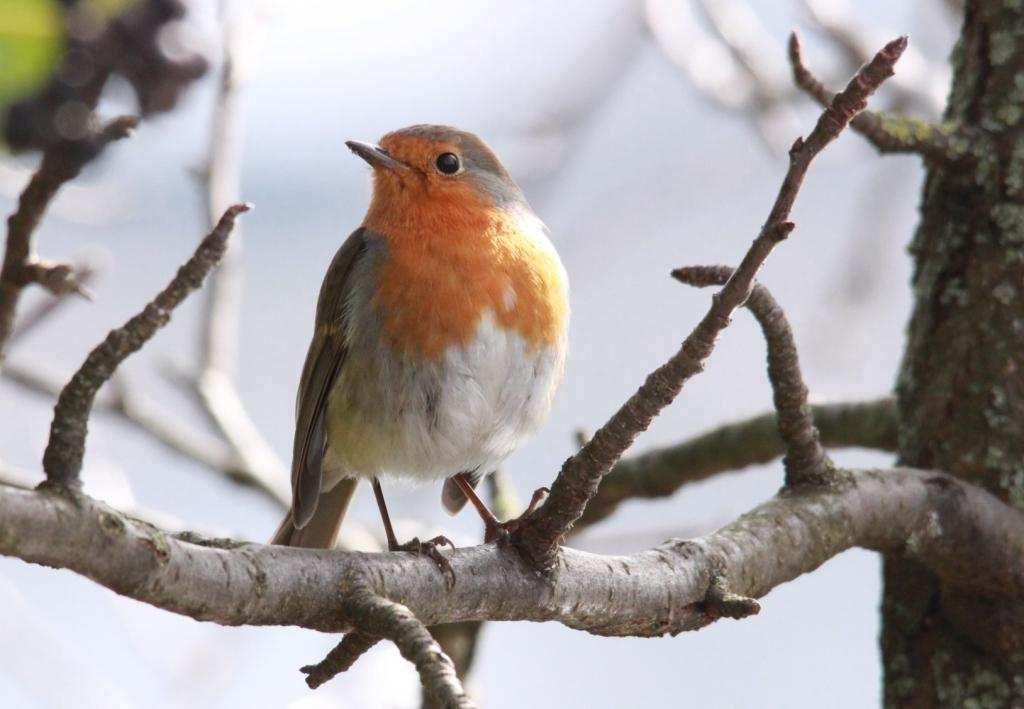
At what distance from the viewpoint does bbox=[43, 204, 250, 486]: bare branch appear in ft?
5.79

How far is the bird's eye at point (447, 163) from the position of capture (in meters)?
4.17

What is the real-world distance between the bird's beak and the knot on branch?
6.39ft

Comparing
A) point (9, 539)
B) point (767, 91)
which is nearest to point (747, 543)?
point (9, 539)

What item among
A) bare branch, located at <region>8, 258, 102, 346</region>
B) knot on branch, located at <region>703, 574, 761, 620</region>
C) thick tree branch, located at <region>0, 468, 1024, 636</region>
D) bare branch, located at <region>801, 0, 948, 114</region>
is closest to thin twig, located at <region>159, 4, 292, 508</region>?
bare branch, located at <region>8, 258, 102, 346</region>

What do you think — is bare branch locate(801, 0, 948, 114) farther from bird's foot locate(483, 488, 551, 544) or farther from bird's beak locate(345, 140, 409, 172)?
bird's foot locate(483, 488, 551, 544)

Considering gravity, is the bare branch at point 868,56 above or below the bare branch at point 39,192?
above

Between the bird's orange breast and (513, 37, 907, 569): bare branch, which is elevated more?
the bird's orange breast

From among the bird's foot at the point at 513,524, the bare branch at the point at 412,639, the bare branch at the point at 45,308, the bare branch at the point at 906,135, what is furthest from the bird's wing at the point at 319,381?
the bare branch at the point at 412,639

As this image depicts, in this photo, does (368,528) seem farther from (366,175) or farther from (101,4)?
(101,4)

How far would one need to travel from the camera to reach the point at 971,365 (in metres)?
3.31

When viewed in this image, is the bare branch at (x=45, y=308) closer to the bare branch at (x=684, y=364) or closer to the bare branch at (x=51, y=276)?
the bare branch at (x=51, y=276)

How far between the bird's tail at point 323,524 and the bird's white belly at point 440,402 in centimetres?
32

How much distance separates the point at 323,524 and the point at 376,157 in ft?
3.84

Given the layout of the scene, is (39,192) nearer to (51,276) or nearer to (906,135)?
(51,276)
